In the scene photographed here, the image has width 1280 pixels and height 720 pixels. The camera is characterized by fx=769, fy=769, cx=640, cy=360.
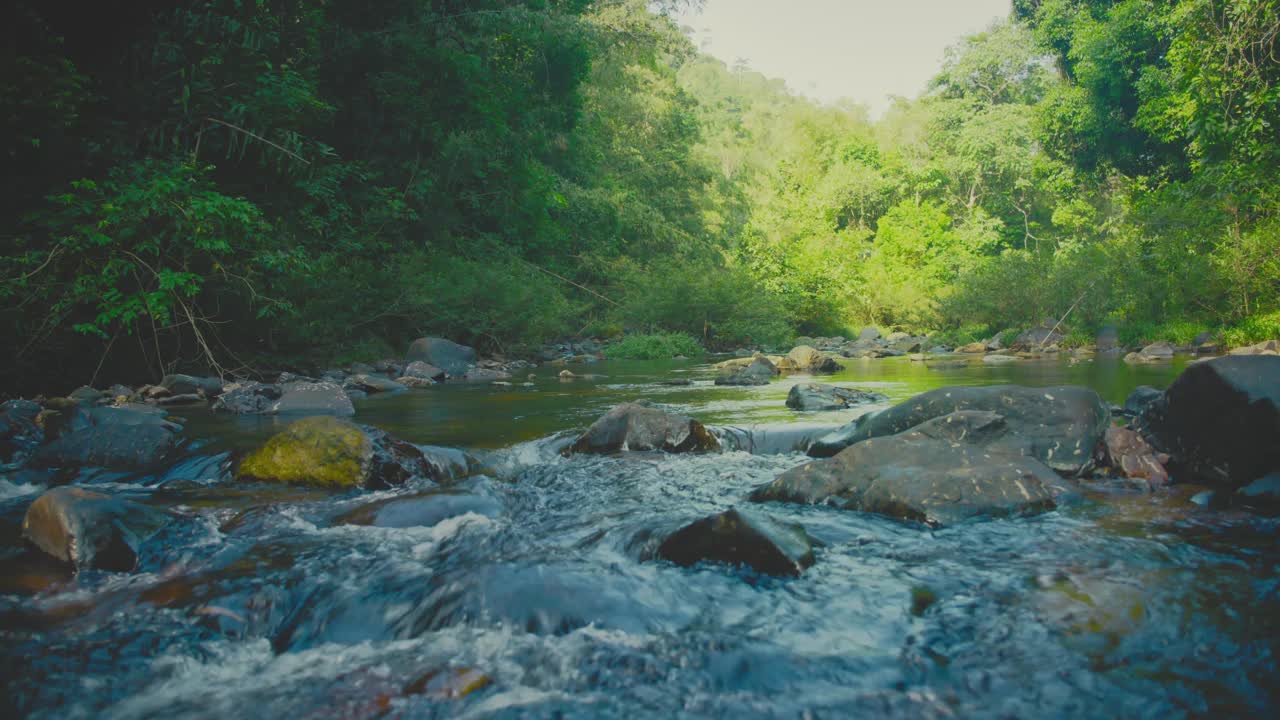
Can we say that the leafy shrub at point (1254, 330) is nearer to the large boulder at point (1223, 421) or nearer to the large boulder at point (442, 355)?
the large boulder at point (1223, 421)

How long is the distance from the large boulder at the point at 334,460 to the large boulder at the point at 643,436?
1.34 m

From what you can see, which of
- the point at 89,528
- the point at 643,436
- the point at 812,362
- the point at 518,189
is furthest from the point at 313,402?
the point at 518,189

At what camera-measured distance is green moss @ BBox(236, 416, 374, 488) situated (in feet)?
16.1

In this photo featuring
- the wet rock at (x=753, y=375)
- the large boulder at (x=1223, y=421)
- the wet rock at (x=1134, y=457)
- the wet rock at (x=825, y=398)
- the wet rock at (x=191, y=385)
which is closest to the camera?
the large boulder at (x=1223, y=421)

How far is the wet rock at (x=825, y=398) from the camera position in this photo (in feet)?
26.2

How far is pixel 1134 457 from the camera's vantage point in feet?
15.4

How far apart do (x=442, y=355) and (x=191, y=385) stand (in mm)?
4653

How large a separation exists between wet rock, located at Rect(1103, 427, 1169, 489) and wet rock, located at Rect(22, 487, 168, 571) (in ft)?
17.4

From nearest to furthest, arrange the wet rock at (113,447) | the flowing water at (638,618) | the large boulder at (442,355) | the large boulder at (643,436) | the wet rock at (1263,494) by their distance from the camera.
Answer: the flowing water at (638,618) < the wet rock at (1263,494) < the wet rock at (113,447) < the large boulder at (643,436) < the large boulder at (442,355)

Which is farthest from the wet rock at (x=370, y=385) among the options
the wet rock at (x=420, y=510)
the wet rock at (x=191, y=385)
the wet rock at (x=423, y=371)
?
the wet rock at (x=420, y=510)

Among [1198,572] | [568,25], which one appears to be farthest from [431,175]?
[1198,572]

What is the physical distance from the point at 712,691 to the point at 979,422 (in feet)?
11.9

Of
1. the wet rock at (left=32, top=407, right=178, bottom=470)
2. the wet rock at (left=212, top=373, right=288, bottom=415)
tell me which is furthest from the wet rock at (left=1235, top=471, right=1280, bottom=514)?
the wet rock at (left=212, top=373, right=288, bottom=415)

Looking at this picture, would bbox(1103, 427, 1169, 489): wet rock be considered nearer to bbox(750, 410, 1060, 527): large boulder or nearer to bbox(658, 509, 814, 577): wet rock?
bbox(750, 410, 1060, 527): large boulder
